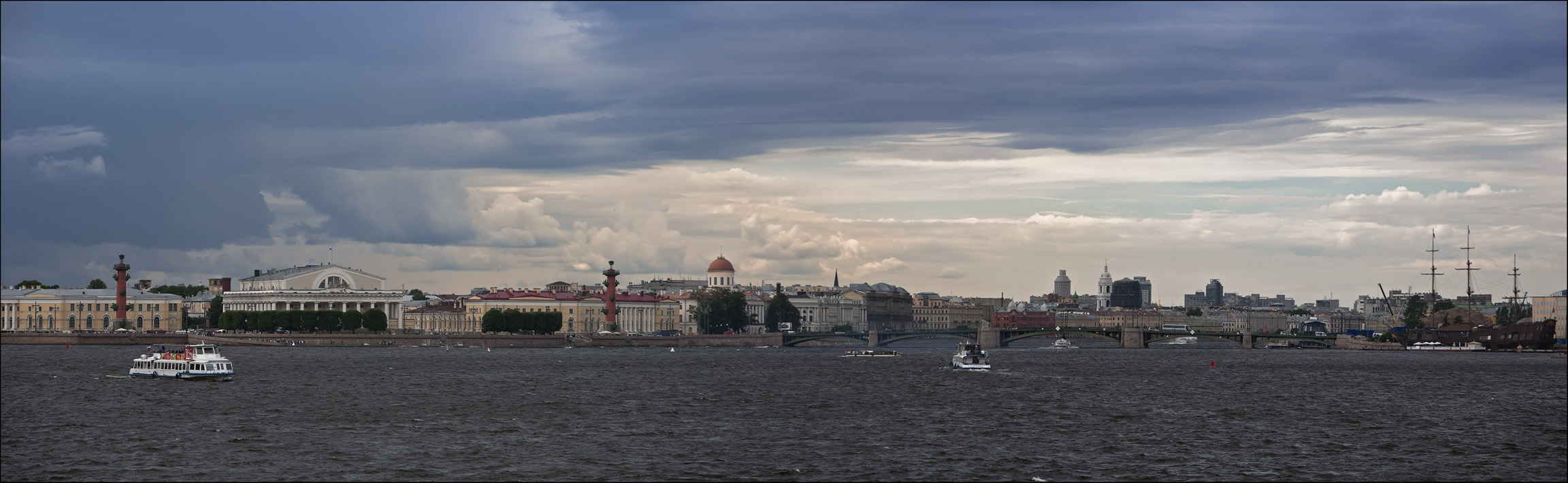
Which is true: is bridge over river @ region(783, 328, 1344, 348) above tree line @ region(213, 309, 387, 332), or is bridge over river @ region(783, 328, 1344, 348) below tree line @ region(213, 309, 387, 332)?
below

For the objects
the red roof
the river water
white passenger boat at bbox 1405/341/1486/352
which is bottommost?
white passenger boat at bbox 1405/341/1486/352

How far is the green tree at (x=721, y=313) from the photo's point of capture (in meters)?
160

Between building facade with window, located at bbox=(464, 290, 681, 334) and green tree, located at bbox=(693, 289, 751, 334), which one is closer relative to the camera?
building facade with window, located at bbox=(464, 290, 681, 334)

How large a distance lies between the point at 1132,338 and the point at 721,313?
4284 cm

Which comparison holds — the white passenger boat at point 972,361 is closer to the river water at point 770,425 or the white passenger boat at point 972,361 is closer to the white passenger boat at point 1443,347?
the river water at point 770,425

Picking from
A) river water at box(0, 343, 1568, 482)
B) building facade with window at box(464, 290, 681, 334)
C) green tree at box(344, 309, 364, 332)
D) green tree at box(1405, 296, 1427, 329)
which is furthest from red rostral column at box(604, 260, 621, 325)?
green tree at box(1405, 296, 1427, 329)

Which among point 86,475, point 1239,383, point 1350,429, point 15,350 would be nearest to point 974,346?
point 1239,383

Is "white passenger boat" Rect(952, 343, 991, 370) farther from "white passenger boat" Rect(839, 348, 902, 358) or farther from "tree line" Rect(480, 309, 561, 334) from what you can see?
"tree line" Rect(480, 309, 561, 334)

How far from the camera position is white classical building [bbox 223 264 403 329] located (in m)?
150

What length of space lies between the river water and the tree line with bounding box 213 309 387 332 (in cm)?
5425

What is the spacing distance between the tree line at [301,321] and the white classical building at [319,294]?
1120 centimetres

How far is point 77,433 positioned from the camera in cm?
3894

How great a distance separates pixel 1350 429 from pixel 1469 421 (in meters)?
5.63

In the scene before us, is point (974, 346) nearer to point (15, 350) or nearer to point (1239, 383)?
point (1239, 383)
